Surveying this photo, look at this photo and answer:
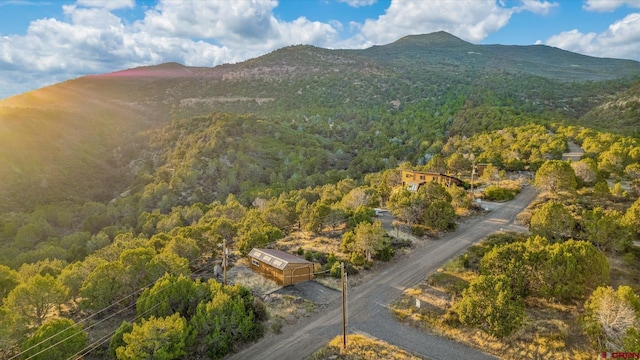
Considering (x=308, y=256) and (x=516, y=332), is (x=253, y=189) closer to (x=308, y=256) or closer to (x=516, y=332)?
(x=308, y=256)

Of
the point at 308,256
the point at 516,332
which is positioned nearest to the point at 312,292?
the point at 308,256

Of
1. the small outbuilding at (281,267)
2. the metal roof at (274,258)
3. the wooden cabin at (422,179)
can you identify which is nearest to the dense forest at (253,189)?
the metal roof at (274,258)

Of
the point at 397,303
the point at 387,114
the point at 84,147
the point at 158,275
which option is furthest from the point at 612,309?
the point at 387,114

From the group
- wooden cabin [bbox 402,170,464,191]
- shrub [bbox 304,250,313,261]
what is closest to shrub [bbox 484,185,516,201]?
wooden cabin [bbox 402,170,464,191]

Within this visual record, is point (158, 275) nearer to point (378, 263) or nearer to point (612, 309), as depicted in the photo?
point (378, 263)

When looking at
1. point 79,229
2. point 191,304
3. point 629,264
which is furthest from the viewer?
point 79,229

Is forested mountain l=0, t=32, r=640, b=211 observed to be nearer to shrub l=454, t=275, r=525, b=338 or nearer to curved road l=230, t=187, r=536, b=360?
curved road l=230, t=187, r=536, b=360
